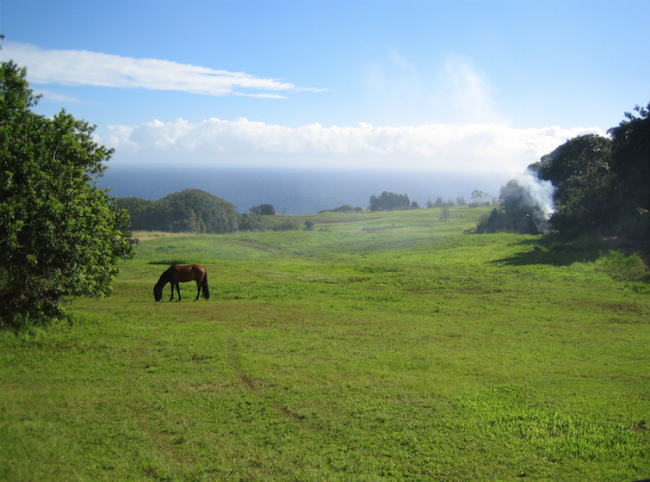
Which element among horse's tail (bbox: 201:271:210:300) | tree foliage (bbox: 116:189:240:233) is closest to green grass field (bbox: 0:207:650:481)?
horse's tail (bbox: 201:271:210:300)

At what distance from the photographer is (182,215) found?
7806cm

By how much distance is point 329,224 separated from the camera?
83.2 meters

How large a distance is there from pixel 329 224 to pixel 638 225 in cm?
5570

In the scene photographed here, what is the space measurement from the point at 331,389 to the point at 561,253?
97.8ft

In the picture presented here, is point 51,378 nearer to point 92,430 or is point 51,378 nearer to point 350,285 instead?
point 92,430

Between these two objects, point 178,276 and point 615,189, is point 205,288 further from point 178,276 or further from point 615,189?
point 615,189

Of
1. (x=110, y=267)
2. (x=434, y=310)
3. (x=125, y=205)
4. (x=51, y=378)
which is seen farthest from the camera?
(x=125, y=205)

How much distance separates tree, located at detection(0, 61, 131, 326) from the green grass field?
48.1 inches

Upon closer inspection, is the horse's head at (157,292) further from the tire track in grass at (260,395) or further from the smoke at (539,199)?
the smoke at (539,199)

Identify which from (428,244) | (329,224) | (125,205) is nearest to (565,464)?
(428,244)

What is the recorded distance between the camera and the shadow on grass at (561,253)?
3144cm

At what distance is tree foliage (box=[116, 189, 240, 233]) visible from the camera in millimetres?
77688

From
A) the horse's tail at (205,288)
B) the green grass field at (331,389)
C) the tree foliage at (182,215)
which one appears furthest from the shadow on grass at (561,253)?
the tree foliage at (182,215)

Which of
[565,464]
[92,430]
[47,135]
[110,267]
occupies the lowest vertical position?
[565,464]
